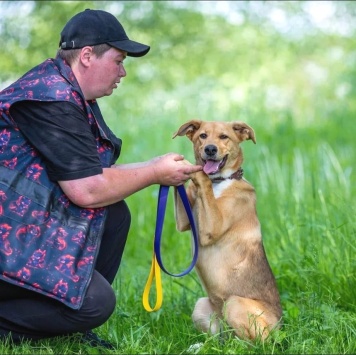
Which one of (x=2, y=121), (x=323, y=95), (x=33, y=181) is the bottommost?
(x=323, y=95)

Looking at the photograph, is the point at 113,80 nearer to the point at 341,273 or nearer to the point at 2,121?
the point at 2,121

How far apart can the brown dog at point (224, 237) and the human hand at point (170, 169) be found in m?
0.28

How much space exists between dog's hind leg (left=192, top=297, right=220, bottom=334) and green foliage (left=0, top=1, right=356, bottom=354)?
0.21 ft

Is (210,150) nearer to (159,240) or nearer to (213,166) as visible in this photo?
(213,166)

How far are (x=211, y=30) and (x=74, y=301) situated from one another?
11.4 meters

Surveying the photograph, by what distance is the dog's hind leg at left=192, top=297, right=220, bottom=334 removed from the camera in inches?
168

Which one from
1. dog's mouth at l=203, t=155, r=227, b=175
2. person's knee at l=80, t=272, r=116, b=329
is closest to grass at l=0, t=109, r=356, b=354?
person's knee at l=80, t=272, r=116, b=329

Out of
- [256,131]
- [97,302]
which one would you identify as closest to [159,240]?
→ [97,302]

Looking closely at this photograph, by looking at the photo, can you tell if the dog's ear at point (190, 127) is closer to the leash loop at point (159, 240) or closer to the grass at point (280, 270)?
the leash loop at point (159, 240)

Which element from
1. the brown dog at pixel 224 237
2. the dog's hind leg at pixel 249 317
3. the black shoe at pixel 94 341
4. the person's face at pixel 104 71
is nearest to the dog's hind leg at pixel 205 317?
the brown dog at pixel 224 237

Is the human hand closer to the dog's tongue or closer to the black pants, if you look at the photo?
the dog's tongue

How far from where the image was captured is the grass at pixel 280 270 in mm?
3887

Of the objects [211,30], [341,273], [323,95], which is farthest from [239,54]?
[341,273]

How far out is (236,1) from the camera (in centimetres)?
1220
